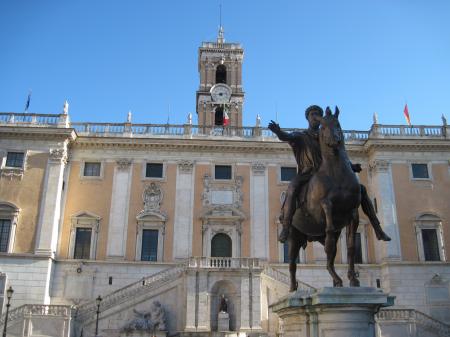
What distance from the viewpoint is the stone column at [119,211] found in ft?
104

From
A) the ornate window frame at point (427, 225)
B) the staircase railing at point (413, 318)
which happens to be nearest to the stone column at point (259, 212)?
the staircase railing at point (413, 318)

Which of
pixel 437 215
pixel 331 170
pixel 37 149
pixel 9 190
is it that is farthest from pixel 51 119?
pixel 331 170

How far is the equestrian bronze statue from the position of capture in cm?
750

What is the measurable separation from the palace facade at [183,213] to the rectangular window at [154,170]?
69 millimetres

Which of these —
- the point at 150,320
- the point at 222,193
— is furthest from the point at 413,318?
→ the point at 150,320

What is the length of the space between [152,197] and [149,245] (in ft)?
10.7

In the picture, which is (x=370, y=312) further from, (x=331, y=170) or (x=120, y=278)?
(x=120, y=278)

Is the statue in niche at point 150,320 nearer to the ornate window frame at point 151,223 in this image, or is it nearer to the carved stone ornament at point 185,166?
the ornate window frame at point 151,223

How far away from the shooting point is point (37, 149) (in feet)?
107

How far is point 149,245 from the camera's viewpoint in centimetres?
3219

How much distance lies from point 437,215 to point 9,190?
28.2 meters

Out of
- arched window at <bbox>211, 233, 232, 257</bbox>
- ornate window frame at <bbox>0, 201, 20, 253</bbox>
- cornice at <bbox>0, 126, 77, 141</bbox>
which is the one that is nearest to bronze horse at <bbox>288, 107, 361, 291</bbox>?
arched window at <bbox>211, 233, 232, 257</bbox>

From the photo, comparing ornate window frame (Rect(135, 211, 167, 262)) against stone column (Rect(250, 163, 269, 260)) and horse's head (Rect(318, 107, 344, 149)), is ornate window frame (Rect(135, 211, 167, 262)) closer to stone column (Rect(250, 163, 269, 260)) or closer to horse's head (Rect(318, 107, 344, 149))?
stone column (Rect(250, 163, 269, 260))

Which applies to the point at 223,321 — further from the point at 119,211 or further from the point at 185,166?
the point at 185,166
